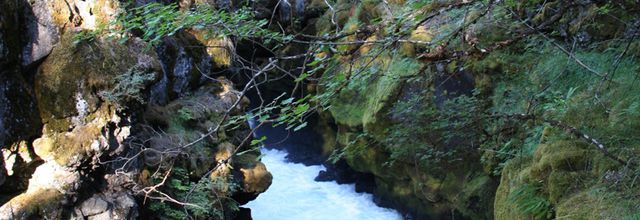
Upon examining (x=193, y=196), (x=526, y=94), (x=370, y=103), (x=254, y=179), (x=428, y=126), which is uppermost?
(x=526, y=94)

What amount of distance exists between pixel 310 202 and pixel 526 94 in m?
6.90

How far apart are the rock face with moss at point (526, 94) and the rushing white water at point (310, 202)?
9.28 feet

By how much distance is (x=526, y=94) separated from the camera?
5.16 m

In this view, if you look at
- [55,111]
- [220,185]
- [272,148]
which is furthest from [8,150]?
[272,148]

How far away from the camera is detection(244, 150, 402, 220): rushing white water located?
35.1 ft

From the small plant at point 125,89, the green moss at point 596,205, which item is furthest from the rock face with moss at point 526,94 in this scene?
the small plant at point 125,89

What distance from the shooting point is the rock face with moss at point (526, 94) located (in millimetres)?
2611

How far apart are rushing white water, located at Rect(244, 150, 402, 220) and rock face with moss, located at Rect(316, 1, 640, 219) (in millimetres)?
2828

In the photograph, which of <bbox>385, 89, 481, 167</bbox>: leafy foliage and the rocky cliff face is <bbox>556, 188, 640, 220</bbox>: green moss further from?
the rocky cliff face

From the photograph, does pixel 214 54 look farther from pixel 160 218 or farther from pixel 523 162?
pixel 523 162

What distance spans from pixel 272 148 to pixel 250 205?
4030 mm

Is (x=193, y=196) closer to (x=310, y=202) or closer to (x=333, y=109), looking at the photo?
(x=310, y=202)

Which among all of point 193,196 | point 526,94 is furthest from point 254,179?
point 526,94

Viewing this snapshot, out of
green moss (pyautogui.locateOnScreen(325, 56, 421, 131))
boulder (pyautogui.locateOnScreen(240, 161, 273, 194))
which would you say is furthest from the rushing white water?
boulder (pyautogui.locateOnScreen(240, 161, 273, 194))
